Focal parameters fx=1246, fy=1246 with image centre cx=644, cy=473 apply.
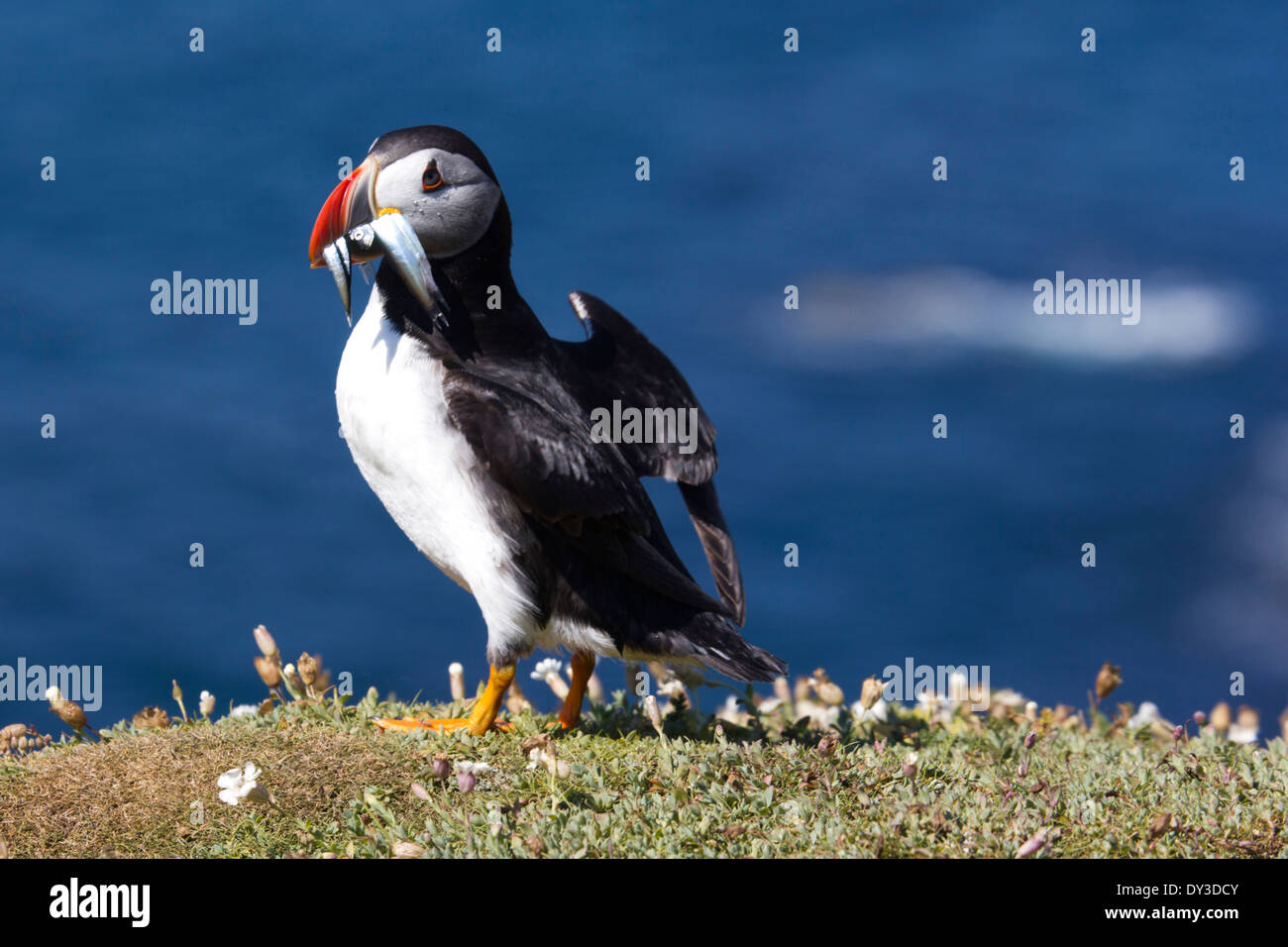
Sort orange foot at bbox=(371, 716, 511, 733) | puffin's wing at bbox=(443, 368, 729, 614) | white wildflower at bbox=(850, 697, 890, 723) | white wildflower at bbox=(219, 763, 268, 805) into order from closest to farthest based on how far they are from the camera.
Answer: white wildflower at bbox=(219, 763, 268, 805) → puffin's wing at bbox=(443, 368, 729, 614) → orange foot at bbox=(371, 716, 511, 733) → white wildflower at bbox=(850, 697, 890, 723)

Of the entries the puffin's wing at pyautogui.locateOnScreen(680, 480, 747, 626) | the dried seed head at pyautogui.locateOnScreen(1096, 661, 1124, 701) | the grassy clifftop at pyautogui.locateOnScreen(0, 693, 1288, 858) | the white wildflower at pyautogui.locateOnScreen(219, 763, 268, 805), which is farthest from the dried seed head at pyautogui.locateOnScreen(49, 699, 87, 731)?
the dried seed head at pyautogui.locateOnScreen(1096, 661, 1124, 701)

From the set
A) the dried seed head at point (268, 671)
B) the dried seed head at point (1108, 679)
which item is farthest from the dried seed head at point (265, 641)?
Answer: the dried seed head at point (1108, 679)

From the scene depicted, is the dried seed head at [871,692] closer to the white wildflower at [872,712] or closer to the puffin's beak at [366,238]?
the white wildflower at [872,712]

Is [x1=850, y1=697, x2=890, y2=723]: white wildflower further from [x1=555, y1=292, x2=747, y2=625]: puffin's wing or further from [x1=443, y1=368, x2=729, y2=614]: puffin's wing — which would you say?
[x1=443, y1=368, x2=729, y2=614]: puffin's wing

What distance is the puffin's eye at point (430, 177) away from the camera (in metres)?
5.35

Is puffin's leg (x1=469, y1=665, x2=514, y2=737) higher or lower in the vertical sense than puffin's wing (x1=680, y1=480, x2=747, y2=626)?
lower

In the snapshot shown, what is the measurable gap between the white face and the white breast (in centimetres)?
44

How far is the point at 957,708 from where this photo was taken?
7086mm

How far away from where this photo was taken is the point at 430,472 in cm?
528

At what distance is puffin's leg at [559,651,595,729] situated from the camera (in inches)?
231

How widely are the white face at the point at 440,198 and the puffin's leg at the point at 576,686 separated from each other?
196 centimetres

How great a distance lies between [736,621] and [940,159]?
10.0ft
